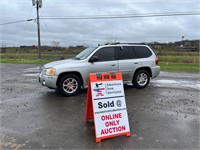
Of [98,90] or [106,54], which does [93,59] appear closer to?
[106,54]

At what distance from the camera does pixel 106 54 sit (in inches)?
297

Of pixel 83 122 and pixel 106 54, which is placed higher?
pixel 106 54

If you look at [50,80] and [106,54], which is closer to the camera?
[50,80]

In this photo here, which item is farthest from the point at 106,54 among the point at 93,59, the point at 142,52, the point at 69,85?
the point at 69,85

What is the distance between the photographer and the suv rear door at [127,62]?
7.69 metres

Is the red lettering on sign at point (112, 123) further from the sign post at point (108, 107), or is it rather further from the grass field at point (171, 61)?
the grass field at point (171, 61)

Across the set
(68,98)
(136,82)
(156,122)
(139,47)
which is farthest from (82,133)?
(139,47)

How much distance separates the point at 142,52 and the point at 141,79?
112 cm

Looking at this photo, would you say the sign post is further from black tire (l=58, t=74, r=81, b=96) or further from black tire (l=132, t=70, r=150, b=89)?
black tire (l=132, t=70, r=150, b=89)

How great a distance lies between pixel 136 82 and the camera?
26.7ft

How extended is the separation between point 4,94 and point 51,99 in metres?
2.05

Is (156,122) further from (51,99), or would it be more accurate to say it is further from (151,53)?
(151,53)

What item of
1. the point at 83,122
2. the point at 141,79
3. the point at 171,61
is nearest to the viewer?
the point at 83,122

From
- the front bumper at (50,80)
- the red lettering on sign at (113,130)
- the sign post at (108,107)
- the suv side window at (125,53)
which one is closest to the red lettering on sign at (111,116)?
the sign post at (108,107)
